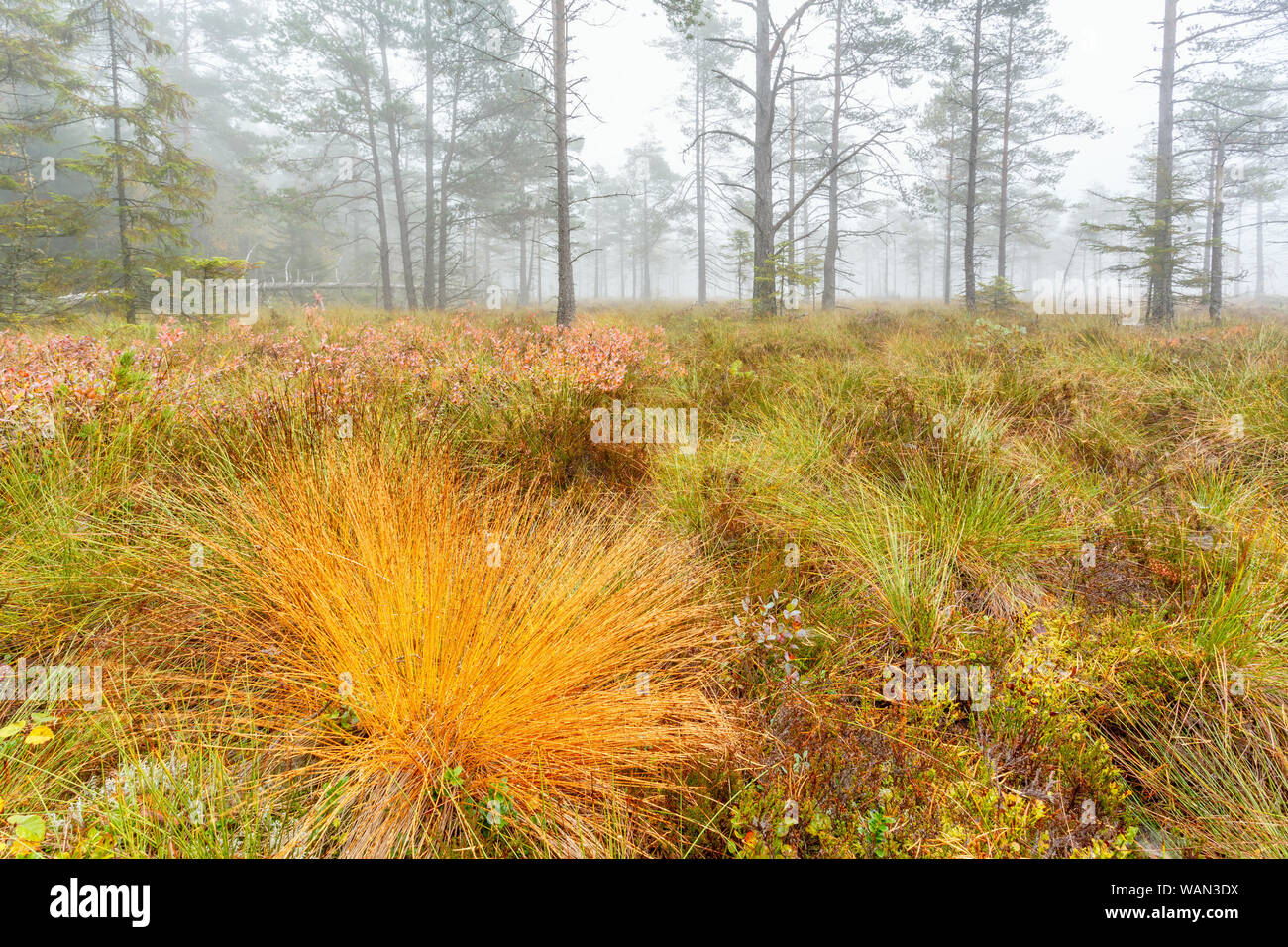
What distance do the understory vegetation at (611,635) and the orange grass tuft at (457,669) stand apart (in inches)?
0.5

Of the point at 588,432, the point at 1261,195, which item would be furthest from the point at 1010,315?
the point at 1261,195

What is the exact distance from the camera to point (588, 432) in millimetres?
3652

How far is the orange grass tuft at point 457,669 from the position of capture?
4.43 feet

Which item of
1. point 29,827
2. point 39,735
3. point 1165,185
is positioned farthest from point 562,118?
point 1165,185

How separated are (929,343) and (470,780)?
760 cm

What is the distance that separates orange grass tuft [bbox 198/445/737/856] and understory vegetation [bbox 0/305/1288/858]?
0.04 ft

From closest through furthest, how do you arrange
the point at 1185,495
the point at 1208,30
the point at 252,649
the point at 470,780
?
the point at 470,780 → the point at 252,649 → the point at 1185,495 → the point at 1208,30
